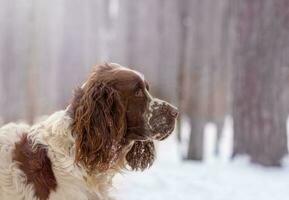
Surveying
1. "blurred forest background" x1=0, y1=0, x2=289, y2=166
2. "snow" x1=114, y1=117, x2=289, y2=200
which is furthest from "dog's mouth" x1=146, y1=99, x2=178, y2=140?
"snow" x1=114, y1=117, x2=289, y2=200

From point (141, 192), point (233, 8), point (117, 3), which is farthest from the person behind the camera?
point (117, 3)

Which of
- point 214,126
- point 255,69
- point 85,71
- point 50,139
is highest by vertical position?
point 50,139

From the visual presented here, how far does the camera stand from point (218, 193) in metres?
6.55

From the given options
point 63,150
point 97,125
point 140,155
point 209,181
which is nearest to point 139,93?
point 97,125

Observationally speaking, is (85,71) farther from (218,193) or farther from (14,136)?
(14,136)

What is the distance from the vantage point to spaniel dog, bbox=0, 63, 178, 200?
374 cm

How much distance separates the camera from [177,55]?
9734 millimetres

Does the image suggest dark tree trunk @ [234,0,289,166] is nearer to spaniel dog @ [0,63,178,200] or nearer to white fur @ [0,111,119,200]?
spaniel dog @ [0,63,178,200]

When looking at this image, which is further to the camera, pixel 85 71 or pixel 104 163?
pixel 85 71

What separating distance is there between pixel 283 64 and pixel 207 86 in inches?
56.2

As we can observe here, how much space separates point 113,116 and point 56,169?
47 centimetres

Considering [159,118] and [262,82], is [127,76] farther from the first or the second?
[262,82]

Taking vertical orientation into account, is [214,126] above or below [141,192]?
below

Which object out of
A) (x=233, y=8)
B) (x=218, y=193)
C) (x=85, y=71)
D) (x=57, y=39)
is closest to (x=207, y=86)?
(x=233, y=8)
